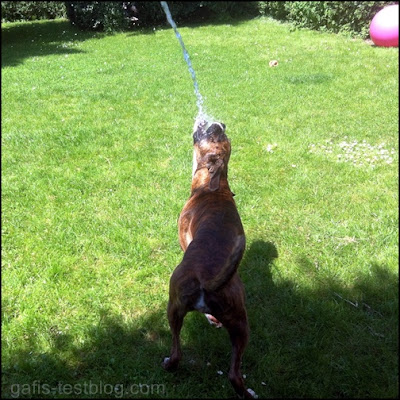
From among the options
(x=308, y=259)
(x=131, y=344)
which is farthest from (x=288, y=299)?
(x=131, y=344)

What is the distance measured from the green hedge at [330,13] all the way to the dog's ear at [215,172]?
3361 mm

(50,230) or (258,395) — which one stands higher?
(50,230)

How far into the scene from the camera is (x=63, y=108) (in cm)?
871

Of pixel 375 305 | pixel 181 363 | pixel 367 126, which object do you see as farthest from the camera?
pixel 367 126

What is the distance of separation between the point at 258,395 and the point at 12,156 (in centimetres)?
533

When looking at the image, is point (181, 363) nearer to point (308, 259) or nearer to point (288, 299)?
point (288, 299)

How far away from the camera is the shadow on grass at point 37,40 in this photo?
1374 cm

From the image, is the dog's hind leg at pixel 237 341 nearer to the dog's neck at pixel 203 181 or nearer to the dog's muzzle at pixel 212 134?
the dog's neck at pixel 203 181

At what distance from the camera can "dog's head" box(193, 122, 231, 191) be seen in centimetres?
380

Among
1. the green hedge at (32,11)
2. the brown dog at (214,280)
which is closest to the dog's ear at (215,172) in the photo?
the brown dog at (214,280)

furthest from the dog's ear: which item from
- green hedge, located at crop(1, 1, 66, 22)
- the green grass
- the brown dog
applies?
green hedge, located at crop(1, 1, 66, 22)

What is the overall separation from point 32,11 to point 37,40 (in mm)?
8250

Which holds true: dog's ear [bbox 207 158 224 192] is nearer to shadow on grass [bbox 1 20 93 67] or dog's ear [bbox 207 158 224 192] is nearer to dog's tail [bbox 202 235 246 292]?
dog's tail [bbox 202 235 246 292]

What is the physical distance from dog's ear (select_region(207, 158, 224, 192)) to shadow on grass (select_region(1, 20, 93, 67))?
10.0 m
